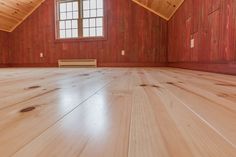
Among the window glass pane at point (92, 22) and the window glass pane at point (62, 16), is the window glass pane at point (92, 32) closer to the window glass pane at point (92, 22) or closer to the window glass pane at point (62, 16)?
the window glass pane at point (92, 22)

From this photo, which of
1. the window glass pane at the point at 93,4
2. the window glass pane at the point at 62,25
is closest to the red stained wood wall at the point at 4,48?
the window glass pane at the point at 62,25

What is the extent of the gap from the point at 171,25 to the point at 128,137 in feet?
14.4

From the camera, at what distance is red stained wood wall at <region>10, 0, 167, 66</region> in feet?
15.7

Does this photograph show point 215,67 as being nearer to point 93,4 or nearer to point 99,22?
point 99,22

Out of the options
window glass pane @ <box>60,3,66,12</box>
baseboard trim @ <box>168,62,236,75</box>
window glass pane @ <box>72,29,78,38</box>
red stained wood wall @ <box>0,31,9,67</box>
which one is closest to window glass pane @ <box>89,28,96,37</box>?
window glass pane @ <box>72,29,78,38</box>

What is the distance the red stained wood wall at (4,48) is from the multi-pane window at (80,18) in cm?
170

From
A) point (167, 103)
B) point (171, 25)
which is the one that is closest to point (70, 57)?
point (171, 25)

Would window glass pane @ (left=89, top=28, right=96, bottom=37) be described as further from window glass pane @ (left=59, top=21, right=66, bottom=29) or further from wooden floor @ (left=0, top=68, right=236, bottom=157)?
wooden floor @ (left=0, top=68, right=236, bottom=157)

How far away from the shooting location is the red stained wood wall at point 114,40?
4785 millimetres

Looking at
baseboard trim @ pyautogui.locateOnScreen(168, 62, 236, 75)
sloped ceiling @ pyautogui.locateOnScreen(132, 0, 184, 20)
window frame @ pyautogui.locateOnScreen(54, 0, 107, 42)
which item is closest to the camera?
baseboard trim @ pyautogui.locateOnScreen(168, 62, 236, 75)

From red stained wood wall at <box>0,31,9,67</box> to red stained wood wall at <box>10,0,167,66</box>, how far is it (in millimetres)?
555

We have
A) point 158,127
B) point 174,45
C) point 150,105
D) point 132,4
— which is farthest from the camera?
point 132,4

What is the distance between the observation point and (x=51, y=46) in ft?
17.6

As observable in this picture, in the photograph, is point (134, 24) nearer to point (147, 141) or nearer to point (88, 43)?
point (88, 43)
